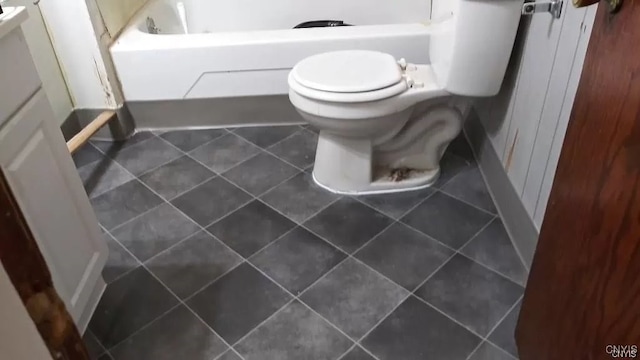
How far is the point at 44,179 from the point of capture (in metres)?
1.19

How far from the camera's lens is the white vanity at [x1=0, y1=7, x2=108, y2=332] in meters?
1.07

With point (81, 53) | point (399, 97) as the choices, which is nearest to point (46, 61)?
point (81, 53)

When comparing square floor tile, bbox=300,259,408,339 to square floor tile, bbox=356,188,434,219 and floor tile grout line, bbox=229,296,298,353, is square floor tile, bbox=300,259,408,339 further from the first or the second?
square floor tile, bbox=356,188,434,219

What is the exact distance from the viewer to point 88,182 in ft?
6.87

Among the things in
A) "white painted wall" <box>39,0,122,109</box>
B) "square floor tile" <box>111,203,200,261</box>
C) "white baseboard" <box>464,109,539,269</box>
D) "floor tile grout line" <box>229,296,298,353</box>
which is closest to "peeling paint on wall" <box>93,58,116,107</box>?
"white painted wall" <box>39,0,122,109</box>

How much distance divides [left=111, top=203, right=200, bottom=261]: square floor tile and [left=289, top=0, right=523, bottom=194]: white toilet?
53cm

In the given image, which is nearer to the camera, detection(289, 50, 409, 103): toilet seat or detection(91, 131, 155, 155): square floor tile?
detection(289, 50, 409, 103): toilet seat

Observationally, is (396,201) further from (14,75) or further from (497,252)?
(14,75)

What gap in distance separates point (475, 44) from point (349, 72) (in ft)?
1.33

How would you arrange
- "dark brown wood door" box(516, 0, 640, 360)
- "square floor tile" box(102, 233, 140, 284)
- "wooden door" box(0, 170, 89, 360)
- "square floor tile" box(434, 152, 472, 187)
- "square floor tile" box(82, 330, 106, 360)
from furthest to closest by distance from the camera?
"square floor tile" box(434, 152, 472, 187) < "square floor tile" box(102, 233, 140, 284) < "square floor tile" box(82, 330, 106, 360) < "dark brown wood door" box(516, 0, 640, 360) < "wooden door" box(0, 170, 89, 360)

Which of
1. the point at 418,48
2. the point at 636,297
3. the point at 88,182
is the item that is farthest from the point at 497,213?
the point at 88,182

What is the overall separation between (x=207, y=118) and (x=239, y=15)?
28.3 inches

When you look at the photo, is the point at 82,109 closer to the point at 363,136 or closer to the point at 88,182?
the point at 88,182

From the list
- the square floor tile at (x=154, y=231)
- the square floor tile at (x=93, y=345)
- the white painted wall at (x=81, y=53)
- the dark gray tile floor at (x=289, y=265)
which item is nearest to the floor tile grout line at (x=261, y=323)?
the dark gray tile floor at (x=289, y=265)
